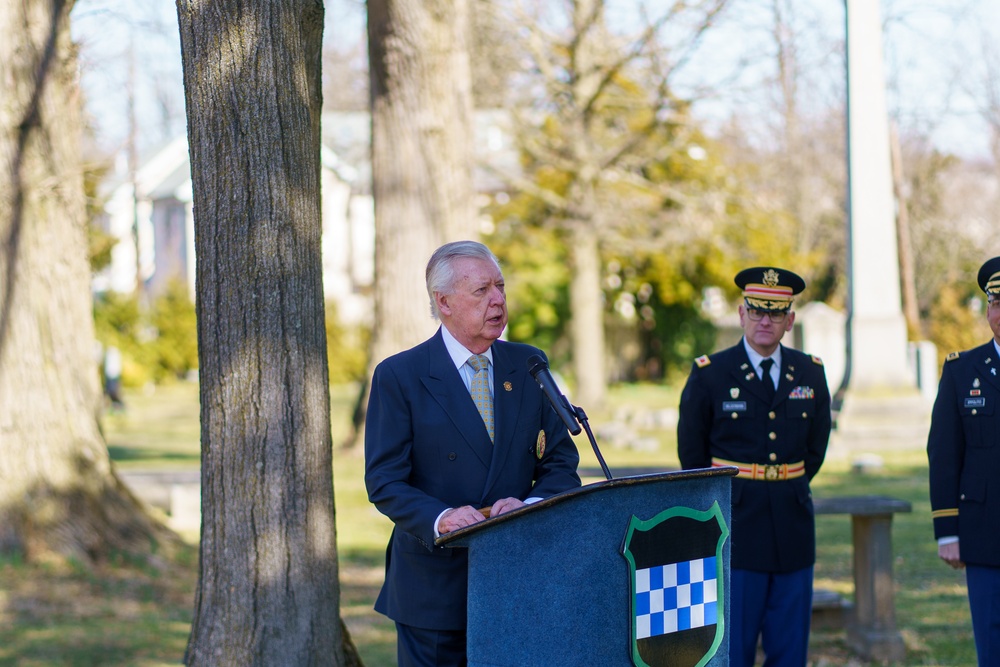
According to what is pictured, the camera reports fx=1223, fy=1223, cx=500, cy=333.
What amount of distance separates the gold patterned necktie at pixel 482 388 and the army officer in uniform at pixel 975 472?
2.13 meters

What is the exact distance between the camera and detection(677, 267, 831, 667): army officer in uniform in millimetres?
5305

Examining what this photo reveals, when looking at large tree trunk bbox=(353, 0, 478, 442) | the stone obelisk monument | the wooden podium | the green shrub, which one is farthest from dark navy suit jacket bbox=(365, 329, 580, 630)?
the green shrub

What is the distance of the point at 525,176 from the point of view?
28.8m

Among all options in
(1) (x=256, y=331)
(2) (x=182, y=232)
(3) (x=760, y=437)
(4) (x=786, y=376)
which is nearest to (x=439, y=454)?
(1) (x=256, y=331)

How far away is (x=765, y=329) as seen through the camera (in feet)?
17.7

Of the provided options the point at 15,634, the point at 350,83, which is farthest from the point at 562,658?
the point at 350,83

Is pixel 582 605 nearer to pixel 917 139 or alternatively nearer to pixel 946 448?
pixel 946 448

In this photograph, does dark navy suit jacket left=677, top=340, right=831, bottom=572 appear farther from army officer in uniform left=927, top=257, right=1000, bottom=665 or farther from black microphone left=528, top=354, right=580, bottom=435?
black microphone left=528, top=354, right=580, bottom=435

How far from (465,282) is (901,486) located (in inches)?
409

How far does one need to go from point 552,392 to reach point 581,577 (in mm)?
564

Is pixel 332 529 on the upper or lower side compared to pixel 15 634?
upper

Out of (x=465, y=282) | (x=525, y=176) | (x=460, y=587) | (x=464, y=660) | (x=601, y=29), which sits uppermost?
(x=601, y=29)

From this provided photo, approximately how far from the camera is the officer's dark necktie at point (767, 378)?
5.39 meters

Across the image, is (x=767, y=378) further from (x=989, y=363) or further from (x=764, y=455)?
(x=989, y=363)
